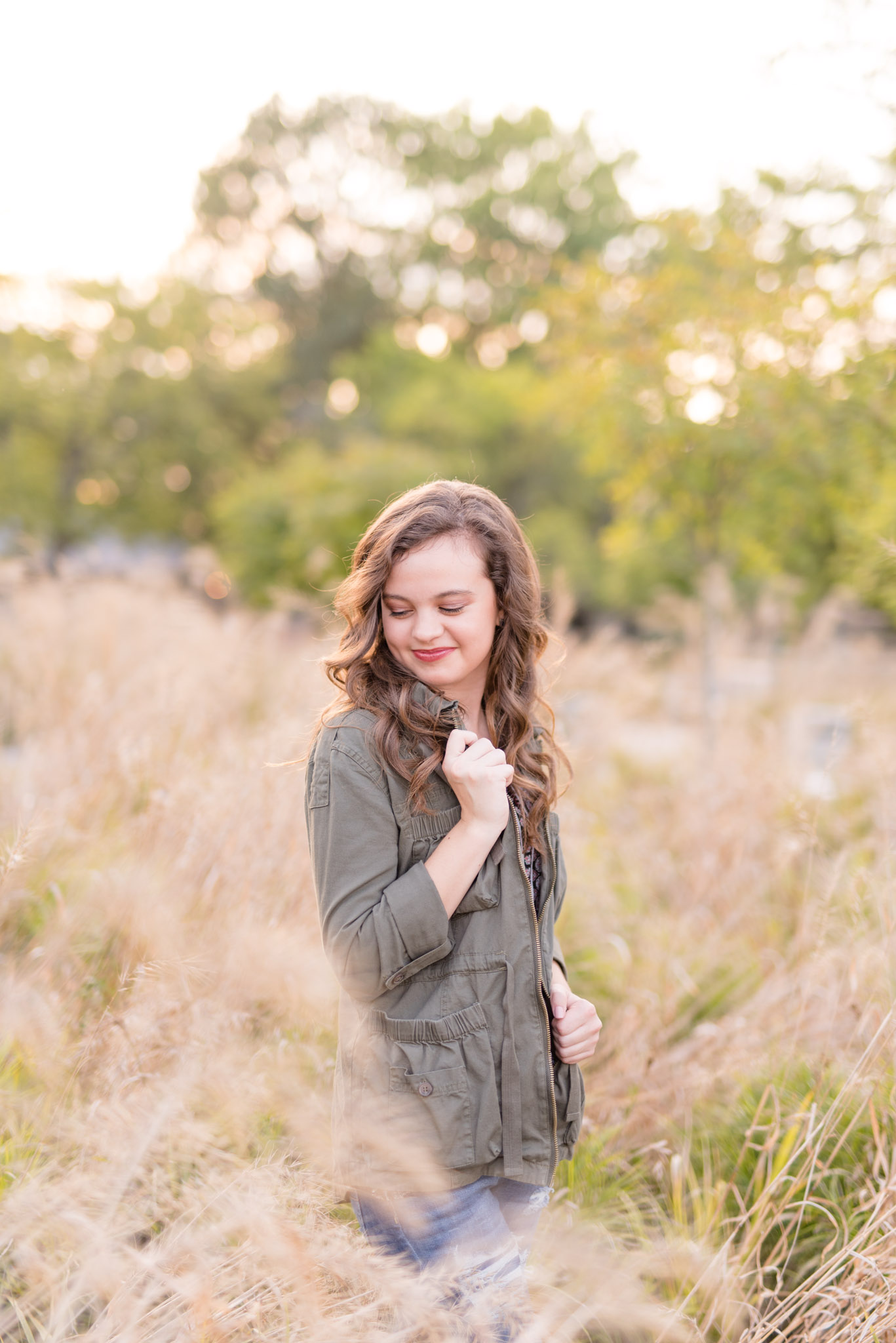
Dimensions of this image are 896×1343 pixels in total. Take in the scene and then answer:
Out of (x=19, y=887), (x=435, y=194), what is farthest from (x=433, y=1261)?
(x=435, y=194)

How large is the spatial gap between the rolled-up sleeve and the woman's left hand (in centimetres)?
29

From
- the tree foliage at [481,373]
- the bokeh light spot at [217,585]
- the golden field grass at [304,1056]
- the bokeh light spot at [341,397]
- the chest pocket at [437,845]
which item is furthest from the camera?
the bokeh light spot at [341,397]

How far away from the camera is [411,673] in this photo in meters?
1.61

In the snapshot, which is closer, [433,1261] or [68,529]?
[433,1261]

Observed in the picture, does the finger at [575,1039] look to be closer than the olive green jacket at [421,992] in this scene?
No

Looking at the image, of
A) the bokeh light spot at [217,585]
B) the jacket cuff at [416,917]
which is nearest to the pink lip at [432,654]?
the jacket cuff at [416,917]

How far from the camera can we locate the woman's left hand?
1.56 metres

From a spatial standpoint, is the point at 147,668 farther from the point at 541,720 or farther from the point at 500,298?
the point at 500,298

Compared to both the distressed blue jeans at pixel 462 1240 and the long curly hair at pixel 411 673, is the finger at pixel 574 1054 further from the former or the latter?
the long curly hair at pixel 411 673

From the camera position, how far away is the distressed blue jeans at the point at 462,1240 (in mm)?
1323

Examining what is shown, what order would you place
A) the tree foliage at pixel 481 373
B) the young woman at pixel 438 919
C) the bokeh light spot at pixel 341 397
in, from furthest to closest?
the bokeh light spot at pixel 341 397 < the tree foliage at pixel 481 373 < the young woman at pixel 438 919

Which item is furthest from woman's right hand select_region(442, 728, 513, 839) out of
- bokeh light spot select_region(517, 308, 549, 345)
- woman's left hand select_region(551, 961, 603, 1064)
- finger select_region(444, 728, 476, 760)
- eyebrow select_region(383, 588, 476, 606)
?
bokeh light spot select_region(517, 308, 549, 345)

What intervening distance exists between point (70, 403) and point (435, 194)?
14.5m

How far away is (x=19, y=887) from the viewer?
7.62 feet
